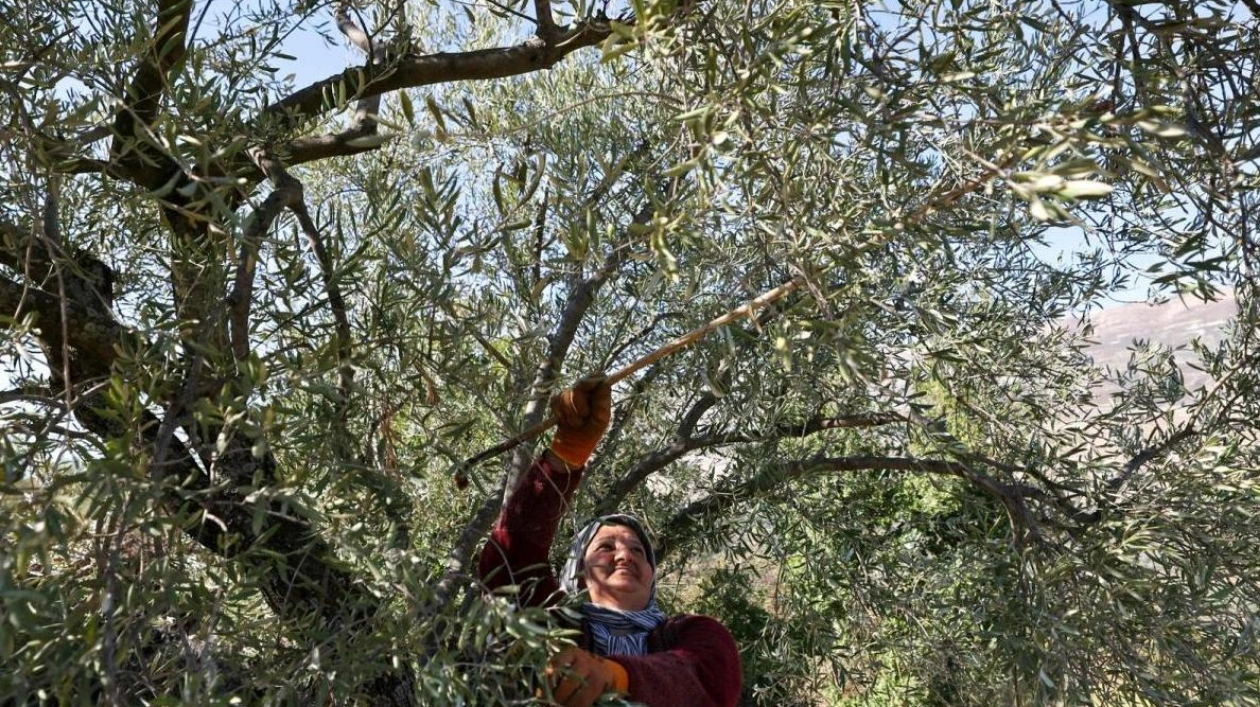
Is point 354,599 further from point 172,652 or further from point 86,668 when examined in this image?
point 86,668

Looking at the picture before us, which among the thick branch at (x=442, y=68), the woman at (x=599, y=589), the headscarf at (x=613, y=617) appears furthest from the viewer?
the thick branch at (x=442, y=68)

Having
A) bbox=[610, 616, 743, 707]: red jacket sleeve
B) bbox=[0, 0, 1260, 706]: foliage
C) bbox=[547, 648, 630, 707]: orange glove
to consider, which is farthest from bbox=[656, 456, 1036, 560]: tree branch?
bbox=[547, 648, 630, 707]: orange glove

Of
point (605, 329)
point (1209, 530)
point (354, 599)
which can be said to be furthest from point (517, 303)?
point (1209, 530)

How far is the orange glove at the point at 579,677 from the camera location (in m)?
1.81

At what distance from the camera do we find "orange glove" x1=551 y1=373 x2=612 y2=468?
2.27 meters

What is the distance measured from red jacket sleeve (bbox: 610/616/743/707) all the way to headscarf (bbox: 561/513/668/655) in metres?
0.10

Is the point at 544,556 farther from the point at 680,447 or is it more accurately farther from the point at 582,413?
the point at 680,447

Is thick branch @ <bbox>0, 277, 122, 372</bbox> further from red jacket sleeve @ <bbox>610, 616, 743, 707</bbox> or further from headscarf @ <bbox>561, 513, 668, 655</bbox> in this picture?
red jacket sleeve @ <bbox>610, 616, 743, 707</bbox>

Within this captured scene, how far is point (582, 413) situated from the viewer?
2307mm

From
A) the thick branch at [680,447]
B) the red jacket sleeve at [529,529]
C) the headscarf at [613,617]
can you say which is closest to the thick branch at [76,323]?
the red jacket sleeve at [529,529]

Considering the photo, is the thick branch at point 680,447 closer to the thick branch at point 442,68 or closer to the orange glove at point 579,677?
the thick branch at point 442,68

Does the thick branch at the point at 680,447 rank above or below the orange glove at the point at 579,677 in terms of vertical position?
above

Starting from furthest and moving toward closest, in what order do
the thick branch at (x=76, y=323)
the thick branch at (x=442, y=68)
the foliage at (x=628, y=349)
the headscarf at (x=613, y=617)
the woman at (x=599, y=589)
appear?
the thick branch at (x=442, y=68) < the headscarf at (x=613, y=617) < the thick branch at (x=76, y=323) < the woman at (x=599, y=589) < the foliage at (x=628, y=349)

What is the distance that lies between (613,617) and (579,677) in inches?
45.7
